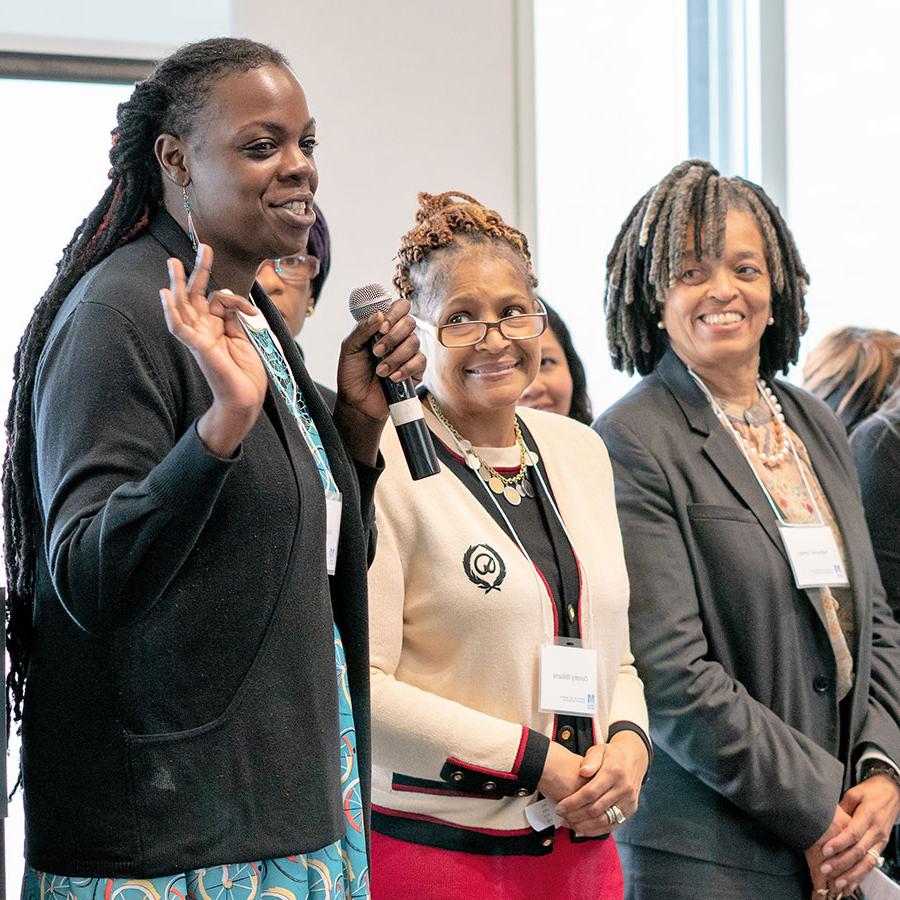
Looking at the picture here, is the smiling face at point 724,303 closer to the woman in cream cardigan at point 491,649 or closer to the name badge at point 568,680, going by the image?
the woman in cream cardigan at point 491,649

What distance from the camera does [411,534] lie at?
2.13 metres

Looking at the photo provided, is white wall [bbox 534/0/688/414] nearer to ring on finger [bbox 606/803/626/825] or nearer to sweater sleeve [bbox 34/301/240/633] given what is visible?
ring on finger [bbox 606/803/626/825]

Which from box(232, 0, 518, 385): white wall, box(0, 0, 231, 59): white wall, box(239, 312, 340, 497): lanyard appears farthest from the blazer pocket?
box(0, 0, 231, 59): white wall

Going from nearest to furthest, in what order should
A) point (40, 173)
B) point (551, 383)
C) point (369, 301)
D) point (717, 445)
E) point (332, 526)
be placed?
point (332, 526) → point (369, 301) → point (717, 445) → point (551, 383) → point (40, 173)

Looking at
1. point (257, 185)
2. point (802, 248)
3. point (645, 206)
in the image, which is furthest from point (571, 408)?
point (802, 248)

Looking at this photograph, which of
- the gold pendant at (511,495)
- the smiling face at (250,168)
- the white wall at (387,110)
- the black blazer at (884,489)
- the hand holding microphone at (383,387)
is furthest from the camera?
the white wall at (387,110)

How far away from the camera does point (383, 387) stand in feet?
5.98

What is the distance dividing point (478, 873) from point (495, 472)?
0.66 m

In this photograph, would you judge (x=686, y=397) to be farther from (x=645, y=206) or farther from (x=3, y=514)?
(x=3, y=514)

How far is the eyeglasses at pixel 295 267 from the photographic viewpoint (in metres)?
2.95

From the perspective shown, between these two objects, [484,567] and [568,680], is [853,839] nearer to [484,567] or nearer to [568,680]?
[568,680]

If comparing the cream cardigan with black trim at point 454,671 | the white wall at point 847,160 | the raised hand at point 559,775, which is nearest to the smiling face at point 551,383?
the cream cardigan with black trim at point 454,671

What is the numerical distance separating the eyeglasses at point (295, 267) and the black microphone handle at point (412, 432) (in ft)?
3.92

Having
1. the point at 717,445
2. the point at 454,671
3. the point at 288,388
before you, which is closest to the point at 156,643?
the point at 288,388
